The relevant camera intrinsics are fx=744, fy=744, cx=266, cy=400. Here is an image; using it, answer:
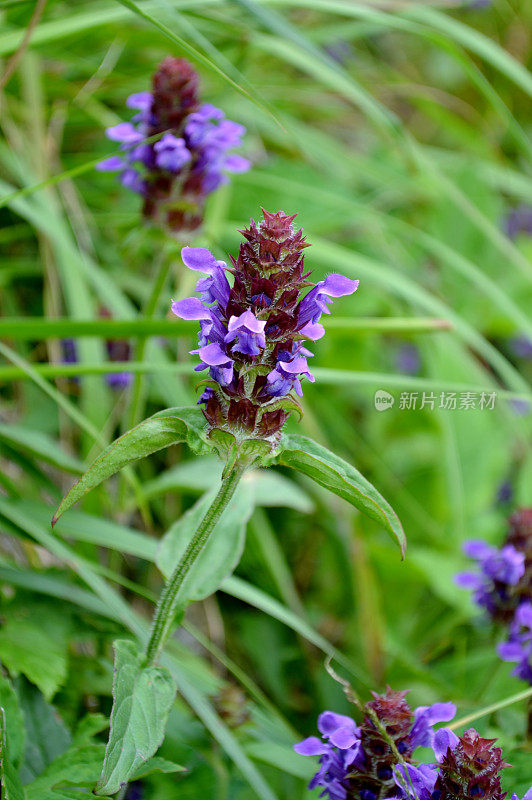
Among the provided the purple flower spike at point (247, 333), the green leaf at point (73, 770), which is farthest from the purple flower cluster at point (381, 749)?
the purple flower spike at point (247, 333)

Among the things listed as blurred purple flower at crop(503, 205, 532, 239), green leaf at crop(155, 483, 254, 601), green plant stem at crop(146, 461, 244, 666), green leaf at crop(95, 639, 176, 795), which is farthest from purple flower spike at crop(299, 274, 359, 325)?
blurred purple flower at crop(503, 205, 532, 239)

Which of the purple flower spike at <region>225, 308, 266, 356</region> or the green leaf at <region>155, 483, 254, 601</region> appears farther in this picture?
the green leaf at <region>155, 483, 254, 601</region>

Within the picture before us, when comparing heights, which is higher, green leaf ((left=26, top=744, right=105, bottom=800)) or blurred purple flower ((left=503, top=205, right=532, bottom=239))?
blurred purple flower ((left=503, top=205, right=532, bottom=239))

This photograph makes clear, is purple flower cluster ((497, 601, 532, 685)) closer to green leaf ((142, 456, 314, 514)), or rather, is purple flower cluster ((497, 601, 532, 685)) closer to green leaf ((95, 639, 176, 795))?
green leaf ((142, 456, 314, 514))

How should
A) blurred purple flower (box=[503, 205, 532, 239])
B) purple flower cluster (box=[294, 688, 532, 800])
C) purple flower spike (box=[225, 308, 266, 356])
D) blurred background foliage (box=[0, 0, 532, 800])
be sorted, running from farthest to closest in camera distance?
1. blurred purple flower (box=[503, 205, 532, 239])
2. blurred background foliage (box=[0, 0, 532, 800])
3. purple flower cluster (box=[294, 688, 532, 800])
4. purple flower spike (box=[225, 308, 266, 356])

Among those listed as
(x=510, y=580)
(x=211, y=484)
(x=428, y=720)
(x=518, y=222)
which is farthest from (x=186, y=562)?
(x=518, y=222)

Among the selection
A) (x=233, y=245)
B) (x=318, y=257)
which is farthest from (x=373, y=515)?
(x=233, y=245)

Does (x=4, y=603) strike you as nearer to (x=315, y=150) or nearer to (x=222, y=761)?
(x=222, y=761)
